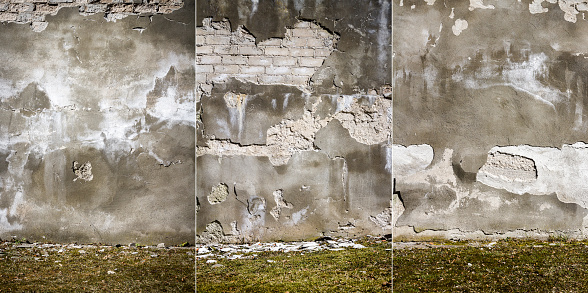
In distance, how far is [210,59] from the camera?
2.61 metres

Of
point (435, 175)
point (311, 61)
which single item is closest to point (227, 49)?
point (311, 61)

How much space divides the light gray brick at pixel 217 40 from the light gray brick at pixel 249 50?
102 millimetres

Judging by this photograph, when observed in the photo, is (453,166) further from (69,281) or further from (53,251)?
(53,251)

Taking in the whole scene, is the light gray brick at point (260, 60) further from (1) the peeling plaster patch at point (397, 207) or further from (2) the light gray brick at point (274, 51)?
(1) the peeling plaster patch at point (397, 207)

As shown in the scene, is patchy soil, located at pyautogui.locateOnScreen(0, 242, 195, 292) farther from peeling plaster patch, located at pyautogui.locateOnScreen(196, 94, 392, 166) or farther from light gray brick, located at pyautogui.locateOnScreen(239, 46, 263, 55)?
light gray brick, located at pyautogui.locateOnScreen(239, 46, 263, 55)

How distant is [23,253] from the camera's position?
2650 millimetres

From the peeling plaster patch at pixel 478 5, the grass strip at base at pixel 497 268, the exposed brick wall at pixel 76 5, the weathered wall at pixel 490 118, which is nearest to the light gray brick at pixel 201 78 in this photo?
the exposed brick wall at pixel 76 5

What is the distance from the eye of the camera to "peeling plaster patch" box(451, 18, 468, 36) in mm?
2818

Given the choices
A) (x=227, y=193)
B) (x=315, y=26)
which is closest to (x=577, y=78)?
(x=315, y=26)

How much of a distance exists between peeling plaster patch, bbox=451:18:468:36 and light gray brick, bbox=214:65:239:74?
1681 mm

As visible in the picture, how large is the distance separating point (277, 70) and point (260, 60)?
0.14 m

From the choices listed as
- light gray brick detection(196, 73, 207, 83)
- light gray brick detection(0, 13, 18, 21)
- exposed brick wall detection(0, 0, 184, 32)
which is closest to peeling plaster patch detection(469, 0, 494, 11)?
light gray brick detection(196, 73, 207, 83)

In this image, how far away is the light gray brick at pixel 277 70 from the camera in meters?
2.61

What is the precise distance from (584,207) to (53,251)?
4.08 m
